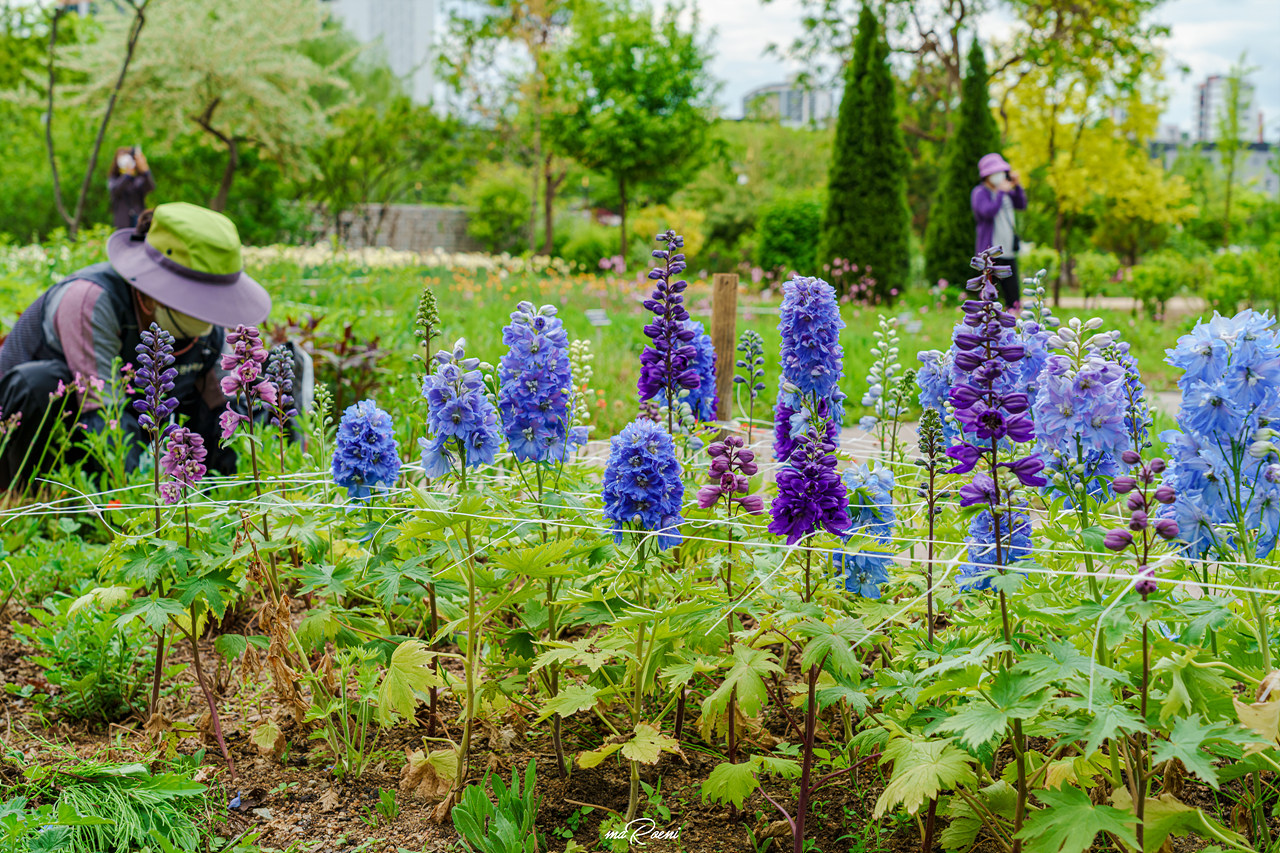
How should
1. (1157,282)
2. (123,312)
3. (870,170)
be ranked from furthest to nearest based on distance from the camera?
(870,170) → (1157,282) → (123,312)

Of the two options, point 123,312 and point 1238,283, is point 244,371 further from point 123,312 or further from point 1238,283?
point 1238,283

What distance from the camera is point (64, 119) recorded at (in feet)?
67.6

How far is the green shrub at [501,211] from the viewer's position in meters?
24.1

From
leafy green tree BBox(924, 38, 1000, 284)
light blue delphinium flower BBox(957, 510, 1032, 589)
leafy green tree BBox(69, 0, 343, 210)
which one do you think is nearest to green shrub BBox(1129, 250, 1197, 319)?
leafy green tree BBox(924, 38, 1000, 284)

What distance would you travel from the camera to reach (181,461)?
2104 millimetres

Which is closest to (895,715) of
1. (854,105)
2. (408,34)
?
(854,105)

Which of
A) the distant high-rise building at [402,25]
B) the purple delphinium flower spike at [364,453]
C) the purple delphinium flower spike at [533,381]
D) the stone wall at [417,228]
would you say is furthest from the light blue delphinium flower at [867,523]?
the distant high-rise building at [402,25]

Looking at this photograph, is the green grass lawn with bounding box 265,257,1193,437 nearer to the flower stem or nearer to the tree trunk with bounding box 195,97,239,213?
the flower stem

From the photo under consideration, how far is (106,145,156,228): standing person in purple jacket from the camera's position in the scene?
10555 millimetres

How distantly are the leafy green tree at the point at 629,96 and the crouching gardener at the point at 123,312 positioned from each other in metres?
14.2

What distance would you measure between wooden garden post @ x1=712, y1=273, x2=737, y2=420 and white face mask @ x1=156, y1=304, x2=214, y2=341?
Answer: 2104 millimetres

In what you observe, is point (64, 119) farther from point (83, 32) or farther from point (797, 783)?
point (797, 783)

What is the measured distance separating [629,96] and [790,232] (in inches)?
158

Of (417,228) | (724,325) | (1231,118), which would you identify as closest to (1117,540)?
(724,325)
